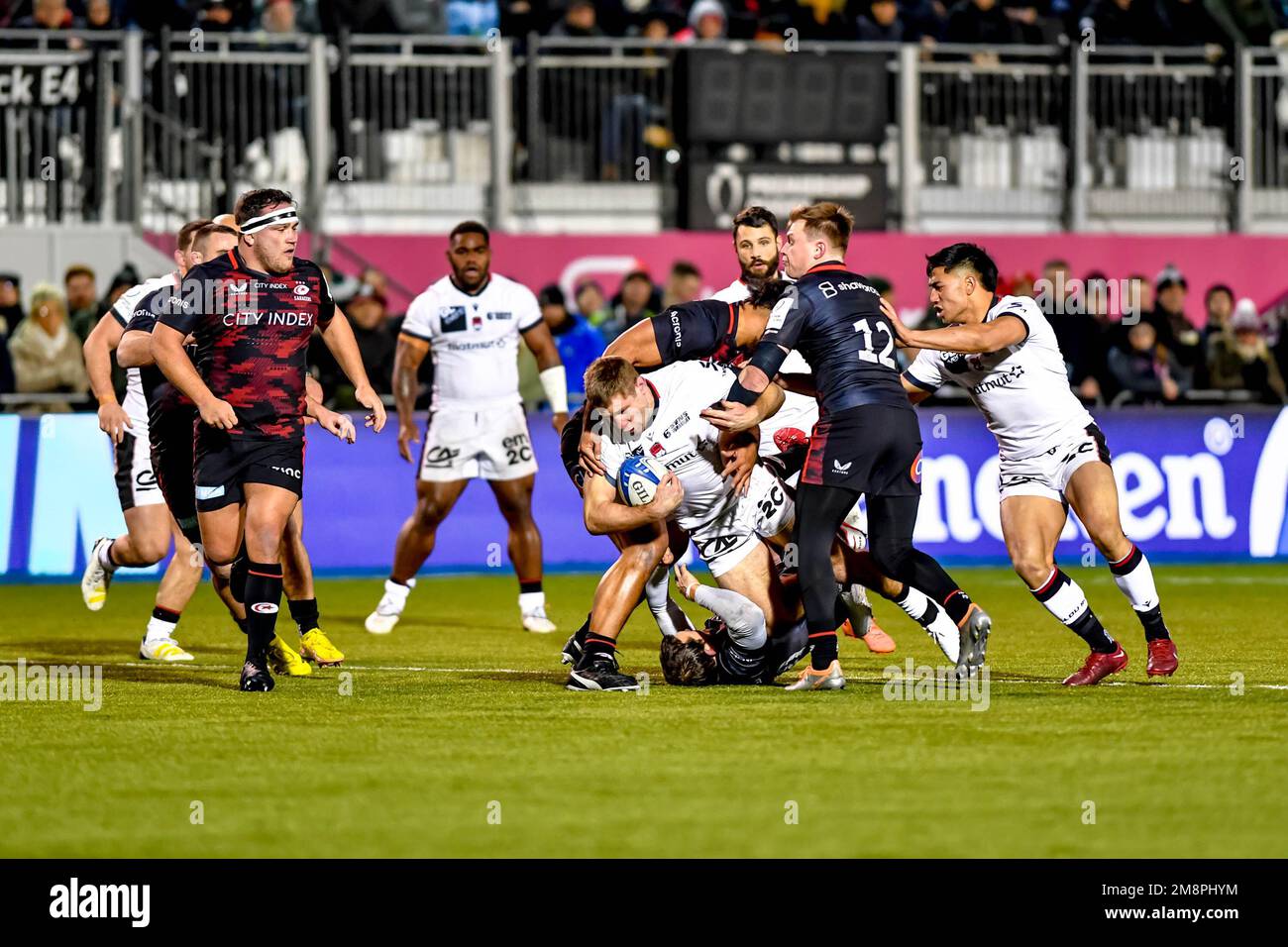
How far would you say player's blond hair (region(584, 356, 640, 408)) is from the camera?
34.1 ft

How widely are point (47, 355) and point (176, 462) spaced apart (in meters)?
7.61

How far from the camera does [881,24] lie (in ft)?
80.8

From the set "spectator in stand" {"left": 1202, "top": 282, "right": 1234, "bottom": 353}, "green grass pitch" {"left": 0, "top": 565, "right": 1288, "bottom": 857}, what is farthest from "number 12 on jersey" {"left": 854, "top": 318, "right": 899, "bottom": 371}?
"spectator in stand" {"left": 1202, "top": 282, "right": 1234, "bottom": 353}

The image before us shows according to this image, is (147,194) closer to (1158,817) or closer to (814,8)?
(814,8)

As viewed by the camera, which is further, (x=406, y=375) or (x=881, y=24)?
(x=881, y=24)

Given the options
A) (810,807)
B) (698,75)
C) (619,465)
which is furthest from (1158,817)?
(698,75)

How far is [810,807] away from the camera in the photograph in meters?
7.50

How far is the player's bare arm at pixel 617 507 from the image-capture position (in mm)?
10586

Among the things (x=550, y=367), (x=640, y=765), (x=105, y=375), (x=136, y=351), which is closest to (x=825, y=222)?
(x=640, y=765)

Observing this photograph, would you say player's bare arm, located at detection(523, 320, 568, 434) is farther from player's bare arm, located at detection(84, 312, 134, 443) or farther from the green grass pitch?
player's bare arm, located at detection(84, 312, 134, 443)

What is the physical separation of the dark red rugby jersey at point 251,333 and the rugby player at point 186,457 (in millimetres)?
761

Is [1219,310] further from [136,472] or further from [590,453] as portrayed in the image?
[590,453]

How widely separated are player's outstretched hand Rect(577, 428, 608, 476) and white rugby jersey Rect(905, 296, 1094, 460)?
1.70 m
